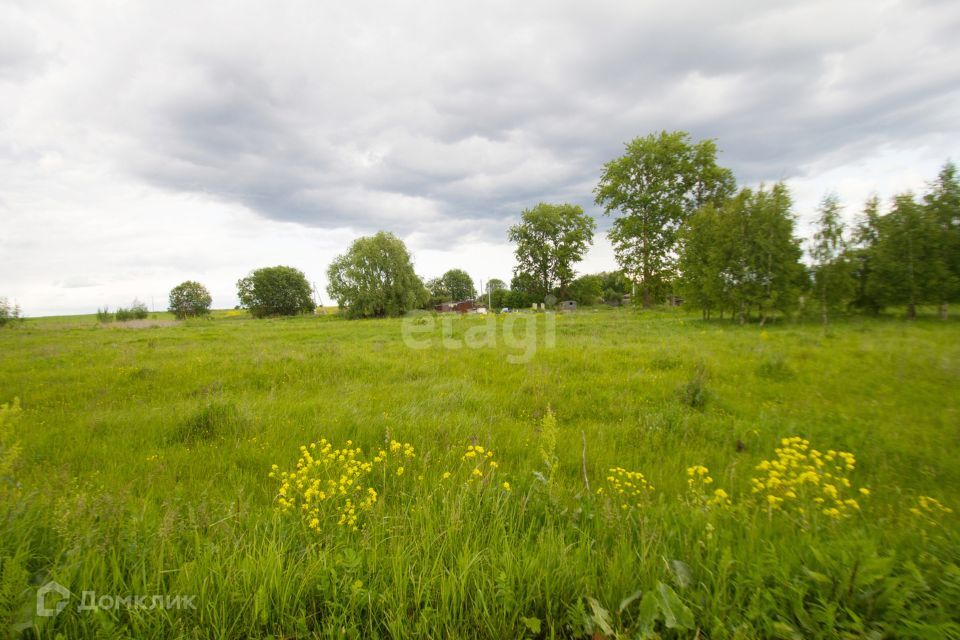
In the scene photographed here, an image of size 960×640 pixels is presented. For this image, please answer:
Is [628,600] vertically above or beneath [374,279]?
beneath

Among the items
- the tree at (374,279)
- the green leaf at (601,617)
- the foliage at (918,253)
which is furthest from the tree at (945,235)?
the tree at (374,279)

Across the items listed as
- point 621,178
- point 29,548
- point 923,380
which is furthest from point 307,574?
point 621,178

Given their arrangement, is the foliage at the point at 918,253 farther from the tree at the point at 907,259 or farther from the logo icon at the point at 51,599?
the logo icon at the point at 51,599

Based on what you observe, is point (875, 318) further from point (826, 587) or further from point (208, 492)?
point (208, 492)

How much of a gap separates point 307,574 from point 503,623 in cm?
103

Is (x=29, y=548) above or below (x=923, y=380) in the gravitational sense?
above

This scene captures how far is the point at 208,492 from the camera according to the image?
10.6 ft

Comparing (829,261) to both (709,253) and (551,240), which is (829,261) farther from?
(551,240)

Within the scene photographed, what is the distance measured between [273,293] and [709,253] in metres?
78.3

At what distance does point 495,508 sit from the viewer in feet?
8.25

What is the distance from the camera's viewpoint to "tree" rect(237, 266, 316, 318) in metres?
74.0

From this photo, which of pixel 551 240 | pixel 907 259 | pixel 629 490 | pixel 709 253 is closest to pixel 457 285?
pixel 551 240

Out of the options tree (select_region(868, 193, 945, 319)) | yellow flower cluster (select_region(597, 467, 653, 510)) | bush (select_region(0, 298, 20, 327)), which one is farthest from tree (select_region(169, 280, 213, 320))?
tree (select_region(868, 193, 945, 319))

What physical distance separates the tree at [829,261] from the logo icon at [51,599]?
2502cm
